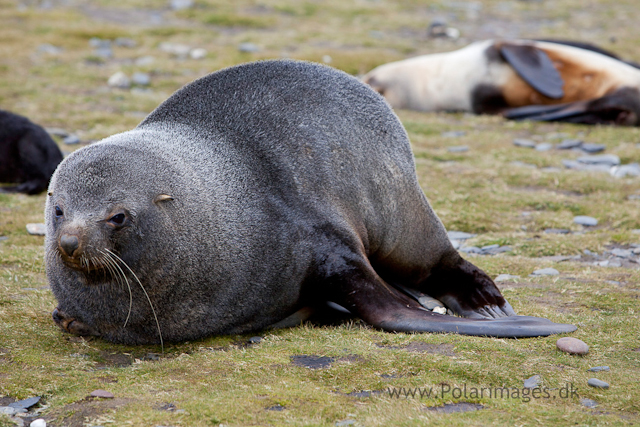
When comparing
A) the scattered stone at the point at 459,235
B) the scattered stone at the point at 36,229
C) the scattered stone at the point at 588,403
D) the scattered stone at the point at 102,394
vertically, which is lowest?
the scattered stone at the point at 36,229

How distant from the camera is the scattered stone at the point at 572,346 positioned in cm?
386

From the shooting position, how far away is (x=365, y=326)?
4.44m

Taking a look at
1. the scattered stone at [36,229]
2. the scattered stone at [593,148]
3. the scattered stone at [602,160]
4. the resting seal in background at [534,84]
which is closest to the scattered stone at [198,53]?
the resting seal in background at [534,84]

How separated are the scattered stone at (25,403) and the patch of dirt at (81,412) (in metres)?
0.15

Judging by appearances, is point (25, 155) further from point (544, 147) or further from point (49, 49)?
point (49, 49)

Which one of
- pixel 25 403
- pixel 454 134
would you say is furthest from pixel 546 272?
pixel 454 134

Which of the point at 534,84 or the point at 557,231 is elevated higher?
the point at 534,84

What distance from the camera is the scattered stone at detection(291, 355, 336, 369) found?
3717 millimetres

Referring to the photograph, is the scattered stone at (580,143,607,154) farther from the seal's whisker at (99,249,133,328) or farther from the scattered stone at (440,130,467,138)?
the seal's whisker at (99,249,133,328)

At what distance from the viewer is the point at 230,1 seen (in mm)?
20984

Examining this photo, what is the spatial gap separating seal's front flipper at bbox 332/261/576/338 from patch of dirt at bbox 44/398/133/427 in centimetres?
156

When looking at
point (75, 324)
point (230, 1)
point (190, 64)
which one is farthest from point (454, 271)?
point (230, 1)

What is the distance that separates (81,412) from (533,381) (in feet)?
6.39

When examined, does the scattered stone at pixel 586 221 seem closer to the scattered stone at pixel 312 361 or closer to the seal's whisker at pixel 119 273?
the scattered stone at pixel 312 361
